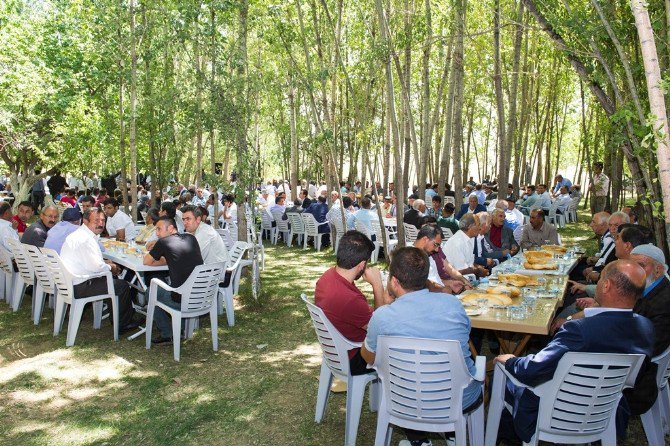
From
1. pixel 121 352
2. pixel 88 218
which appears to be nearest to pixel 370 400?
pixel 121 352

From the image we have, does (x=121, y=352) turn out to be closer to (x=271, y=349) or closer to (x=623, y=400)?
(x=271, y=349)

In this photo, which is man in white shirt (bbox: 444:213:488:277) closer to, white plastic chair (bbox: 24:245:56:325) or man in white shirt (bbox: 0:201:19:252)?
white plastic chair (bbox: 24:245:56:325)

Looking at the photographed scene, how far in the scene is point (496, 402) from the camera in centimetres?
412

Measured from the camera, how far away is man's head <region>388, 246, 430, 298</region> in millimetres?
3678

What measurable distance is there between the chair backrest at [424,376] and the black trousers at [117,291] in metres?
4.24

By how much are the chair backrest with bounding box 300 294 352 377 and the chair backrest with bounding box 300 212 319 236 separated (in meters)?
9.61

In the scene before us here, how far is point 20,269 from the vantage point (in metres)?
7.84

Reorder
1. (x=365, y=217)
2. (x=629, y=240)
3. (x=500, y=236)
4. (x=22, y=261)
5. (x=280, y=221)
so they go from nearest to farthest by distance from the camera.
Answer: (x=629, y=240)
(x=22, y=261)
(x=500, y=236)
(x=365, y=217)
(x=280, y=221)

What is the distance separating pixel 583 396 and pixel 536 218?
241 inches

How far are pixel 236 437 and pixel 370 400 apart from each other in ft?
3.70

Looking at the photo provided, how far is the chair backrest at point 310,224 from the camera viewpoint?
13938 millimetres

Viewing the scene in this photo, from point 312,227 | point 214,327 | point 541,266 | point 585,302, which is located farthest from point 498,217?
point 312,227

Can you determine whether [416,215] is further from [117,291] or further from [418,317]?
[418,317]

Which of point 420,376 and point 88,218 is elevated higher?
point 88,218
